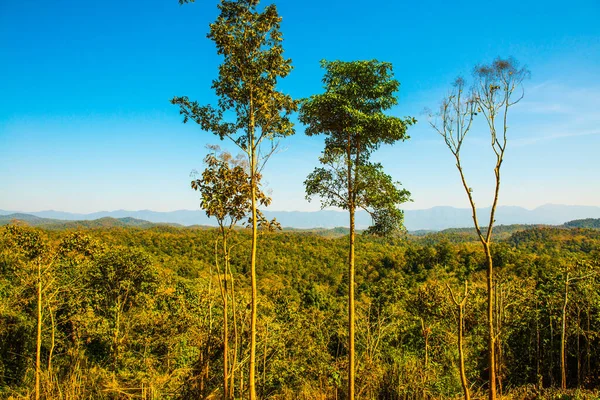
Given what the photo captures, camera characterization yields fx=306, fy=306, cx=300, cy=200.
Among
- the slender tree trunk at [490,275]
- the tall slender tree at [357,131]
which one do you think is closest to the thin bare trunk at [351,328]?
the tall slender tree at [357,131]

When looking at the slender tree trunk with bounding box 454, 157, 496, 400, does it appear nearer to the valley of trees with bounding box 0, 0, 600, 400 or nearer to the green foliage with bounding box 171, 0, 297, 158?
the valley of trees with bounding box 0, 0, 600, 400

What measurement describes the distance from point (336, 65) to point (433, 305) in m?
12.9

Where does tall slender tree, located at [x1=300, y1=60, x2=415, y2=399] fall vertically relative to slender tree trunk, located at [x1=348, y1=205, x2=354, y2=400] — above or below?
above

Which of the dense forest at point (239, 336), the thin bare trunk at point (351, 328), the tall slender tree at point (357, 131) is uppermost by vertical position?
the tall slender tree at point (357, 131)

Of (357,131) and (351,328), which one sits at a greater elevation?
(357,131)

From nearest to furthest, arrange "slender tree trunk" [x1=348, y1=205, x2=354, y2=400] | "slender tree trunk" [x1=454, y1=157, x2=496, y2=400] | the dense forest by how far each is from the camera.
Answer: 1. "slender tree trunk" [x1=454, y1=157, x2=496, y2=400]
2. "slender tree trunk" [x1=348, y1=205, x2=354, y2=400]
3. the dense forest

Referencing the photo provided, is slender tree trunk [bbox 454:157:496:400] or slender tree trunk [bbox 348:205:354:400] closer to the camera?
slender tree trunk [bbox 454:157:496:400]

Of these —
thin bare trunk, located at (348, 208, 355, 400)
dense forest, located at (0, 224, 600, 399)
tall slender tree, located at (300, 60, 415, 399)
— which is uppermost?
tall slender tree, located at (300, 60, 415, 399)

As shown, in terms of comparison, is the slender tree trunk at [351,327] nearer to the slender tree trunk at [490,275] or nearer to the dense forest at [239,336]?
the dense forest at [239,336]

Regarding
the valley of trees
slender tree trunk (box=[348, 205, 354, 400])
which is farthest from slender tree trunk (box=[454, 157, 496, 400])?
slender tree trunk (box=[348, 205, 354, 400])

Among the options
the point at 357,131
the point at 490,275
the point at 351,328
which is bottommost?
the point at 351,328

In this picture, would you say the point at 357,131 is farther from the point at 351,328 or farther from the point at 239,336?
the point at 239,336

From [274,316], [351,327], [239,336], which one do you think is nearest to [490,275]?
[351,327]

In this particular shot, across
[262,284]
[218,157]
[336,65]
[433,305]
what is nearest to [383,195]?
[336,65]
